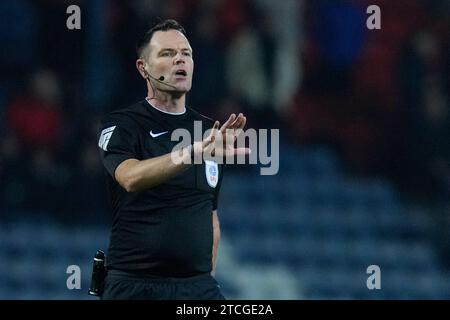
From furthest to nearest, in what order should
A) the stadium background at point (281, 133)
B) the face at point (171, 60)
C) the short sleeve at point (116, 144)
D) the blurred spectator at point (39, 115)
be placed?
the blurred spectator at point (39, 115) < the stadium background at point (281, 133) < the face at point (171, 60) < the short sleeve at point (116, 144)

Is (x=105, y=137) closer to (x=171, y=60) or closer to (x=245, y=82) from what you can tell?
(x=171, y=60)

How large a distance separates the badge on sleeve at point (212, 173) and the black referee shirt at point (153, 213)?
0.06 m

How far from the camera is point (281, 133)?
26.8 ft

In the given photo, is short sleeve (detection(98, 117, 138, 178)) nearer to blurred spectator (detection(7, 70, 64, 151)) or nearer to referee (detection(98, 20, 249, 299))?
referee (detection(98, 20, 249, 299))

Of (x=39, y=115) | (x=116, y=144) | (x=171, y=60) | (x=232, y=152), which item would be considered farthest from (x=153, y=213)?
(x=39, y=115)

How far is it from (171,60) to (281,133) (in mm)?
3758

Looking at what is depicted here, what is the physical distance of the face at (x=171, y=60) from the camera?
14.6 ft

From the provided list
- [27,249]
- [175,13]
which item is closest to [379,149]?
[175,13]

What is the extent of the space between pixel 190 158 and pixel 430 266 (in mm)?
4687

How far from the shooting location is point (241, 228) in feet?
26.5

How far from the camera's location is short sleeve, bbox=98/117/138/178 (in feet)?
13.7

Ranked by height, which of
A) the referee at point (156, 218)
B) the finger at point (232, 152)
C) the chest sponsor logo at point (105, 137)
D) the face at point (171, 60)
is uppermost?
the face at point (171, 60)

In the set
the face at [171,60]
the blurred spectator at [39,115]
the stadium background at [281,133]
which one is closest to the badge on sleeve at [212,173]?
the face at [171,60]

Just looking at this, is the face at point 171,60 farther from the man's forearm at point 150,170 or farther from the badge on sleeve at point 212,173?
the man's forearm at point 150,170
